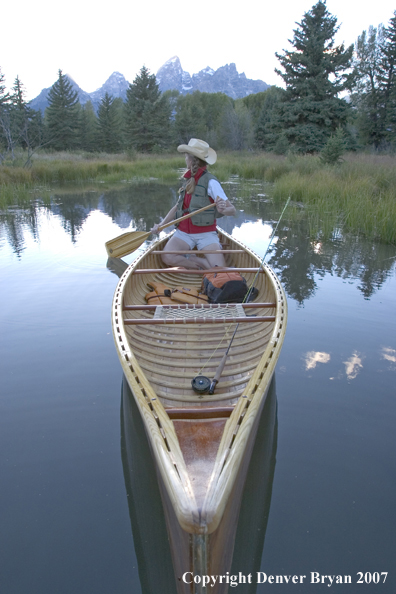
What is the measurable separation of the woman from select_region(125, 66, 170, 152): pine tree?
33.0 metres

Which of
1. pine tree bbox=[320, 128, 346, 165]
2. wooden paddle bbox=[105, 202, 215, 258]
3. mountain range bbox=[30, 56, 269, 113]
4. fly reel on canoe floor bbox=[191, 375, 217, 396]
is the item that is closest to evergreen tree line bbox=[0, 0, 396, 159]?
pine tree bbox=[320, 128, 346, 165]

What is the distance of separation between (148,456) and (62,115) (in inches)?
1637

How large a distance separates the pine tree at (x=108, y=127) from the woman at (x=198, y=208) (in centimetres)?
3915

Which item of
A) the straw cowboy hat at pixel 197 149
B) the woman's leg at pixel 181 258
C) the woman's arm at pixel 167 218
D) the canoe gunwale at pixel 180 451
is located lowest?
the canoe gunwale at pixel 180 451

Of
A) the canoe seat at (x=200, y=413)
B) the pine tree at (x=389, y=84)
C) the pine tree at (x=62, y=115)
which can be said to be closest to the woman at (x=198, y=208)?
the canoe seat at (x=200, y=413)

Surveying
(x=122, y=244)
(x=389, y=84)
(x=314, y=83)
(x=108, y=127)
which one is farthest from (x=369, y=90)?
(x=122, y=244)

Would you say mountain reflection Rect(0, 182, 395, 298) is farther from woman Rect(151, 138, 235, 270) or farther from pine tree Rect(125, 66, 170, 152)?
pine tree Rect(125, 66, 170, 152)

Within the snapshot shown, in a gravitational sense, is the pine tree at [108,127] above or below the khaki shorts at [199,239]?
above

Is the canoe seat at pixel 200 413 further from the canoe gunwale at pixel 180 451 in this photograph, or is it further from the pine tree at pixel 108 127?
the pine tree at pixel 108 127

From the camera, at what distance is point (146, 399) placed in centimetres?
205

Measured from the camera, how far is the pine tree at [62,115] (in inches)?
1455

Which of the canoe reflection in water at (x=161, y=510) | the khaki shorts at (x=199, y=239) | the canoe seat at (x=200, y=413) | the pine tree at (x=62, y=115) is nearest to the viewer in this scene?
the canoe reflection in water at (x=161, y=510)

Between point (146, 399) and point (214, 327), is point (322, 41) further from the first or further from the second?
point (146, 399)

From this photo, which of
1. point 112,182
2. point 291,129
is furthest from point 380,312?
point 291,129
